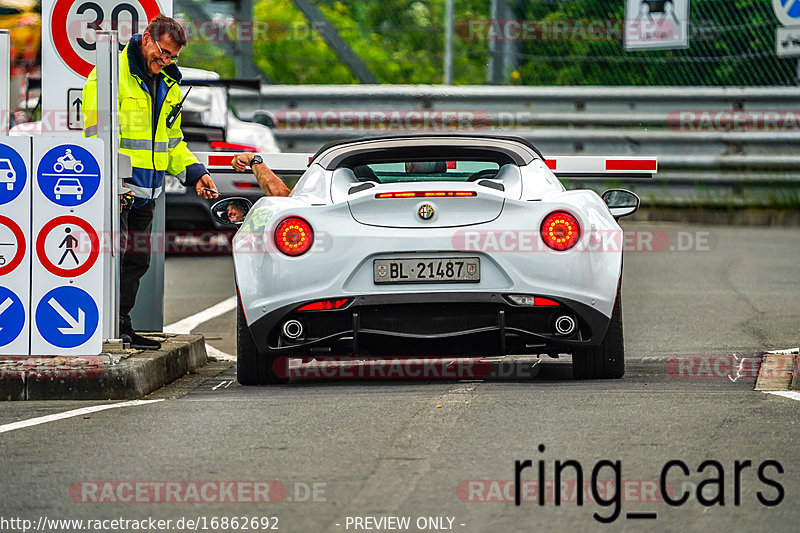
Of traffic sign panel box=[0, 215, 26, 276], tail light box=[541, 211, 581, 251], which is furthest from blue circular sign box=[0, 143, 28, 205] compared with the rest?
tail light box=[541, 211, 581, 251]

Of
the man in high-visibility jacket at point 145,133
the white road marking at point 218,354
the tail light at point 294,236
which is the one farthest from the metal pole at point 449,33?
the tail light at point 294,236

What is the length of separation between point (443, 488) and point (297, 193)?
2.89m

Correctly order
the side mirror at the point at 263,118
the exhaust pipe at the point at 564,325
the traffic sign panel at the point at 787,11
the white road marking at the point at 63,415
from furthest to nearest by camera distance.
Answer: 1. the traffic sign panel at the point at 787,11
2. the side mirror at the point at 263,118
3. the exhaust pipe at the point at 564,325
4. the white road marking at the point at 63,415

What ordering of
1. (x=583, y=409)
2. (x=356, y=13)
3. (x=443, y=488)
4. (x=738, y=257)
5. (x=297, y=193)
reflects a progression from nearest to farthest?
(x=443, y=488) < (x=583, y=409) < (x=297, y=193) < (x=738, y=257) < (x=356, y=13)

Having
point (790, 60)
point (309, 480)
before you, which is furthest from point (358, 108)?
point (309, 480)

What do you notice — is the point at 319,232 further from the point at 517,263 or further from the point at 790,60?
the point at 790,60

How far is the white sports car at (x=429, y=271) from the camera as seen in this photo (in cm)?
726

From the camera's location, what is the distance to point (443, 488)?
5.12m

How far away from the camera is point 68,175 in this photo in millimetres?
7668

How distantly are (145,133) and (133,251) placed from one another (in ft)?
2.08

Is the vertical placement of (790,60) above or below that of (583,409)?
above

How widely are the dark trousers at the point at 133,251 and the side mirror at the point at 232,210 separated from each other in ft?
1.67

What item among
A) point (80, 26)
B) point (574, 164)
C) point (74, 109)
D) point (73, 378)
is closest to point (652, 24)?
point (574, 164)

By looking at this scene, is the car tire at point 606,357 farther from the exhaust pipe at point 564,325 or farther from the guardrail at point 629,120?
the guardrail at point 629,120
